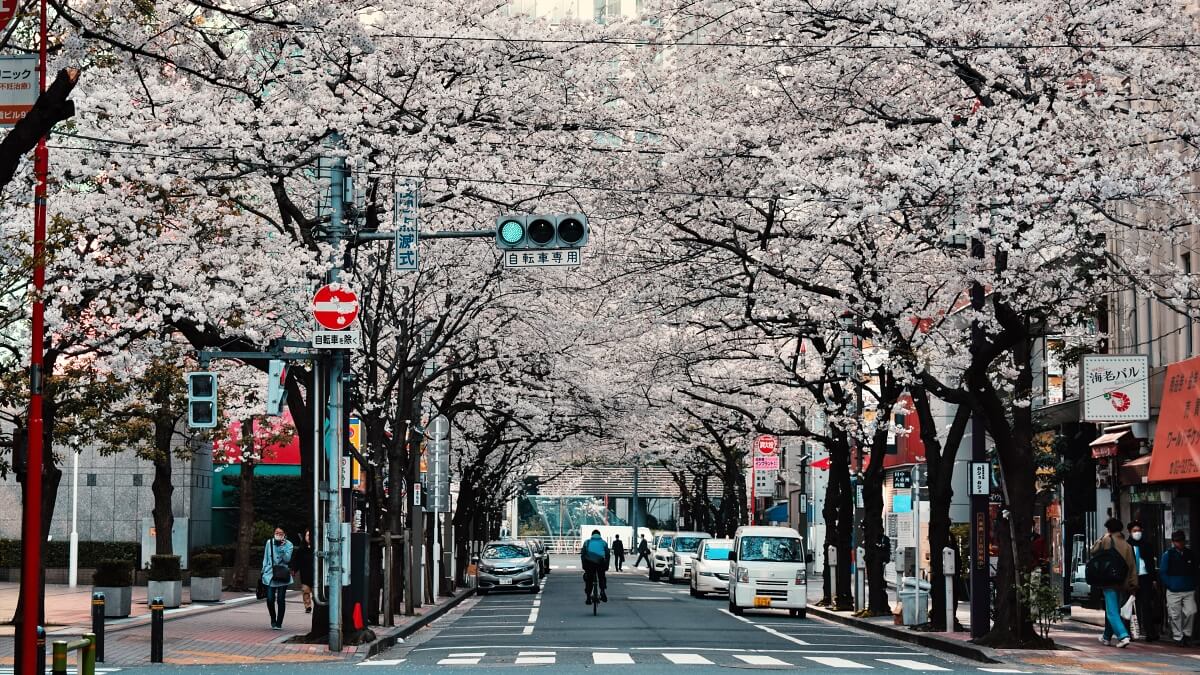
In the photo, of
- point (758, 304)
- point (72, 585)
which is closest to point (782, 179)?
point (758, 304)

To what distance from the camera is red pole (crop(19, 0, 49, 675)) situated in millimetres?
12055

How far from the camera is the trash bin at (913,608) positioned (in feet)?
89.3

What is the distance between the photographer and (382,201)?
80.6ft

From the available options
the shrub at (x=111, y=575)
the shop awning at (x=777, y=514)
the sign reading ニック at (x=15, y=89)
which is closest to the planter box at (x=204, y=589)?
the shrub at (x=111, y=575)

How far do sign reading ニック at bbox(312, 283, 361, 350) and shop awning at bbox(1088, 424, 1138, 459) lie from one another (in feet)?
50.4

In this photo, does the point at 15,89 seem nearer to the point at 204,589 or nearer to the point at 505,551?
the point at 204,589

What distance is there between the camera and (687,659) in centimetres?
2012

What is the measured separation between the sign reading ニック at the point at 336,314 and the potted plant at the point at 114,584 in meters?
9.75

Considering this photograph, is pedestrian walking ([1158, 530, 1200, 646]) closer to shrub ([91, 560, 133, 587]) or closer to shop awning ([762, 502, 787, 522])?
shrub ([91, 560, 133, 587])

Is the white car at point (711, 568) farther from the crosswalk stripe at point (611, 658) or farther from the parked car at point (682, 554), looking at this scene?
the crosswalk stripe at point (611, 658)

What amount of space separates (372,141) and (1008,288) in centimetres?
895

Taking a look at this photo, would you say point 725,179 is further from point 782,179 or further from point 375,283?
point 375,283

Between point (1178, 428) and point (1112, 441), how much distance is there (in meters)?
5.33

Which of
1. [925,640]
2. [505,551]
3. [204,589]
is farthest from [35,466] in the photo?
[505,551]
